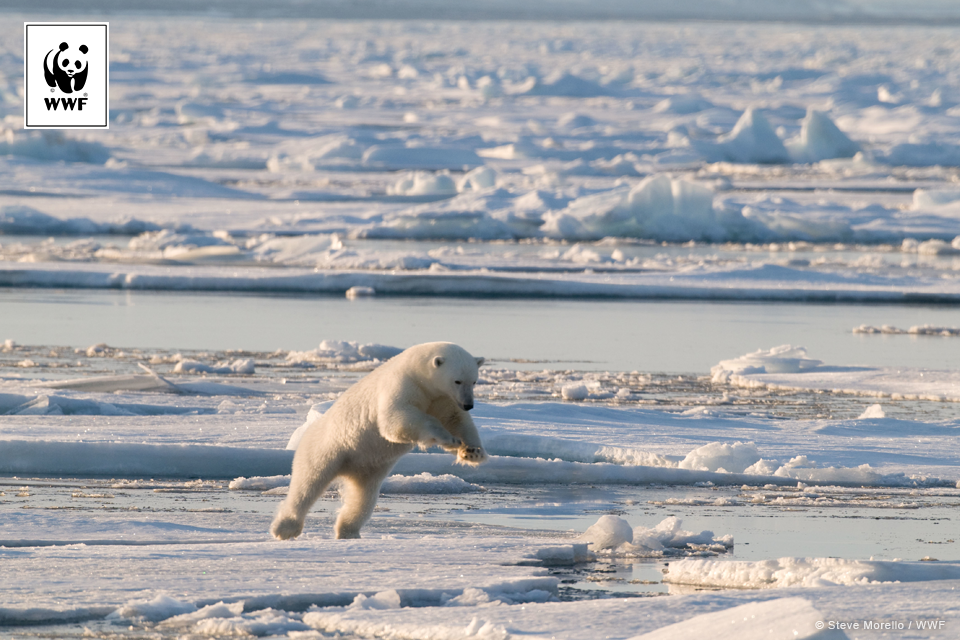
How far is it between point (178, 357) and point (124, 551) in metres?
5.11

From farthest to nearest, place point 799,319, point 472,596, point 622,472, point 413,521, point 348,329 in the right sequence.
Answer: point 799,319 → point 348,329 → point 622,472 → point 413,521 → point 472,596

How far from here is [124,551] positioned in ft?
13.9

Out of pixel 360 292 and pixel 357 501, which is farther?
pixel 360 292

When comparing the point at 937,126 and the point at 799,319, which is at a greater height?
the point at 937,126

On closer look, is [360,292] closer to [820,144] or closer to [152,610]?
[152,610]

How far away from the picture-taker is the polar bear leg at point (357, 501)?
4.69 m

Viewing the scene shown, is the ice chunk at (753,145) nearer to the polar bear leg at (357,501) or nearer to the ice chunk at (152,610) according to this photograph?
the polar bear leg at (357,501)

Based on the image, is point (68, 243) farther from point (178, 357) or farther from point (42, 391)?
point (42, 391)

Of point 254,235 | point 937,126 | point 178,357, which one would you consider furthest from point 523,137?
point 178,357

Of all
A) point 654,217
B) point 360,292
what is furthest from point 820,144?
point 360,292

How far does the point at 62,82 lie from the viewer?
82.1 feet

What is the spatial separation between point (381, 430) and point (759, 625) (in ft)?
5.18

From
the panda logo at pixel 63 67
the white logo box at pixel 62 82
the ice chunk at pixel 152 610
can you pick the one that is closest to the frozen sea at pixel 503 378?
the ice chunk at pixel 152 610

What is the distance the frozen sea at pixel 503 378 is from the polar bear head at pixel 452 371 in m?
0.48
